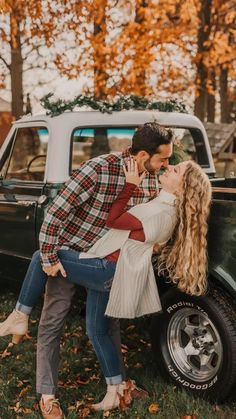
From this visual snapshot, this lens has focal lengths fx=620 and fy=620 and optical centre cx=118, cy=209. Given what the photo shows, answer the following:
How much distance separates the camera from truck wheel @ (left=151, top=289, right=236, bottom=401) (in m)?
3.82

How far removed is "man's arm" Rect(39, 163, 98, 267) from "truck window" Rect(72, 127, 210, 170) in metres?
1.88

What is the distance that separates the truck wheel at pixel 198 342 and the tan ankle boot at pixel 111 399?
47 centimetres

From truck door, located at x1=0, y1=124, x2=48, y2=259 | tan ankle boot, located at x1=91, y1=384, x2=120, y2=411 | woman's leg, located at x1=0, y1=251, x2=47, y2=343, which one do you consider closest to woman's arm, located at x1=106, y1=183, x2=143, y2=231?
woman's leg, located at x1=0, y1=251, x2=47, y2=343

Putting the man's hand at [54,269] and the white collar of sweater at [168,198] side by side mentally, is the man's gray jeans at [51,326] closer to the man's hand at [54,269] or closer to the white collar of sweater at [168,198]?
the man's hand at [54,269]

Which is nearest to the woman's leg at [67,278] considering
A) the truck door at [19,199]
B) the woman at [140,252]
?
the woman at [140,252]

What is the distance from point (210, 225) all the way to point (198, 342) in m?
0.82

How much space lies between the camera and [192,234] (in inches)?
144

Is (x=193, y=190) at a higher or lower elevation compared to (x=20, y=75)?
lower

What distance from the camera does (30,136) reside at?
251 inches

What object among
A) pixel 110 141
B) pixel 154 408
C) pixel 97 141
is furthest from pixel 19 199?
pixel 154 408

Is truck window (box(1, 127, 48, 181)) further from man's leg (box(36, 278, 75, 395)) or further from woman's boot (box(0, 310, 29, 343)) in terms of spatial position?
woman's boot (box(0, 310, 29, 343))

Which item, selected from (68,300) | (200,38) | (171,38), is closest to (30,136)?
(68,300)

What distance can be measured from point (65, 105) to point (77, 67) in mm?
8295

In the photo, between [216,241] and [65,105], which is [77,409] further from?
[65,105]
